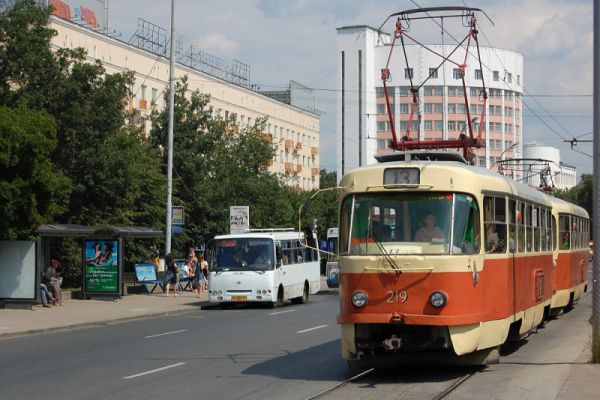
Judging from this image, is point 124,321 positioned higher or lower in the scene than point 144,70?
lower

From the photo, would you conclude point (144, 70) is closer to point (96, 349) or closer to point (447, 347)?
point (96, 349)

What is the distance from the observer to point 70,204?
4212 cm

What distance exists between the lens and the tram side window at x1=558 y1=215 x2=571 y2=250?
2486cm

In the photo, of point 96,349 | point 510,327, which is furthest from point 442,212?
point 96,349

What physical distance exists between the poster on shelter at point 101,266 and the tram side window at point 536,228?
1890cm

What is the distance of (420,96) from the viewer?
125m

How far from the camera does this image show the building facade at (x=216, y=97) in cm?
5916

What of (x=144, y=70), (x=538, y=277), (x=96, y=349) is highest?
(x=144, y=70)

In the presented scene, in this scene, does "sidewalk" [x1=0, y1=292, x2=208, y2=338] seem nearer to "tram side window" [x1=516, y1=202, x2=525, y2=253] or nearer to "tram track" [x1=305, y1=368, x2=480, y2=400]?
"tram track" [x1=305, y1=368, x2=480, y2=400]

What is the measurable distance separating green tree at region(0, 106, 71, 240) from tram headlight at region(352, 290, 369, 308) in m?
18.8

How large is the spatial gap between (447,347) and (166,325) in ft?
47.2

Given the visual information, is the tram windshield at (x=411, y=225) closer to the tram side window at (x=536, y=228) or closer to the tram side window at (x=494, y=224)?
the tram side window at (x=494, y=224)

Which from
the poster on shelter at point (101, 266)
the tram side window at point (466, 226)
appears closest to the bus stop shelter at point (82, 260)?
the poster on shelter at point (101, 266)

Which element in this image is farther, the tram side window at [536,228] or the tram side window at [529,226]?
the tram side window at [536,228]
